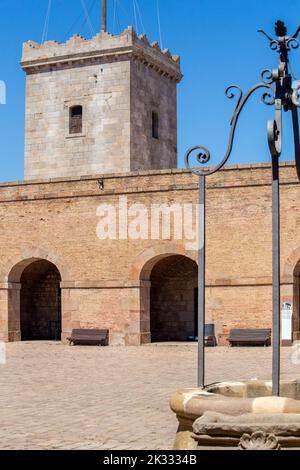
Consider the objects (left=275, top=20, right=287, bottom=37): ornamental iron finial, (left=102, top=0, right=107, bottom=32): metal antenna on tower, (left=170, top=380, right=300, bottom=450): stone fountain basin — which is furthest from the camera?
(left=102, top=0, right=107, bottom=32): metal antenna on tower

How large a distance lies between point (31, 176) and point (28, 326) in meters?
9.17

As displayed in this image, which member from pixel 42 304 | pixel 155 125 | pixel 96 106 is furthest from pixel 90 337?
pixel 155 125

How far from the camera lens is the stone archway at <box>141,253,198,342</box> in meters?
25.2

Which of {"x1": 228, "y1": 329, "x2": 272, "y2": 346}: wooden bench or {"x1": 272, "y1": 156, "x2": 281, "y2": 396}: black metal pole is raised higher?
{"x1": 272, "y1": 156, "x2": 281, "y2": 396}: black metal pole

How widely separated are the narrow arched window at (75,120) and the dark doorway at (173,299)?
10.1 meters

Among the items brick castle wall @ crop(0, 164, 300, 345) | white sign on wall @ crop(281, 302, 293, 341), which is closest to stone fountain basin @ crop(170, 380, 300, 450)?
white sign on wall @ crop(281, 302, 293, 341)

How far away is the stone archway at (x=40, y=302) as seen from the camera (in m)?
26.6

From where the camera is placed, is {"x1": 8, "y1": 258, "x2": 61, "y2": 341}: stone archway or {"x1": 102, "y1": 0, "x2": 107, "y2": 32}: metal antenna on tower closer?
{"x1": 8, "y1": 258, "x2": 61, "y2": 341}: stone archway

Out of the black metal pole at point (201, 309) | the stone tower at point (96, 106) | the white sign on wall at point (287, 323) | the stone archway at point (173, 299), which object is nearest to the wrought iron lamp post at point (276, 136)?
the black metal pole at point (201, 309)

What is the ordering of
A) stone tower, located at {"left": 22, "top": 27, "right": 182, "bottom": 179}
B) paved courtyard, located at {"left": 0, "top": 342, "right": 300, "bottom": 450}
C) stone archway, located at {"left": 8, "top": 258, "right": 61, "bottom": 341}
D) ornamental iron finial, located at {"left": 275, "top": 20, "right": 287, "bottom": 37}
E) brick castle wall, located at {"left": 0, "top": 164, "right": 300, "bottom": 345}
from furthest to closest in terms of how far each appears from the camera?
stone tower, located at {"left": 22, "top": 27, "right": 182, "bottom": 179}
stone archway, located at {"left": 8, "top": 258, "right": 61, "bottom": 341}
brick castle wall, located at {"left": 0, "top": 164, "right": 300, "bottom": 345}
paved courtyard, located at {"left": 0, "top": 342, "right": 300, "bottom": 450}
ornamental iron finial, located at {"left": 275, "top": 20, "right": 287, "bottom": 37}

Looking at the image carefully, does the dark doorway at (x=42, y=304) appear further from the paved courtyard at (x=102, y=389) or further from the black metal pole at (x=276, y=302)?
the black metal pole at (x=276, y=302)

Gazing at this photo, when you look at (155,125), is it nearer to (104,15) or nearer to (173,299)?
(104,15)

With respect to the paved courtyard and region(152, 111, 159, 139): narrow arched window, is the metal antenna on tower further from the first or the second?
the paved courtyard

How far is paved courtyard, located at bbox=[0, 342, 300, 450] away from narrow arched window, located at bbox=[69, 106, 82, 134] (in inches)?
518
